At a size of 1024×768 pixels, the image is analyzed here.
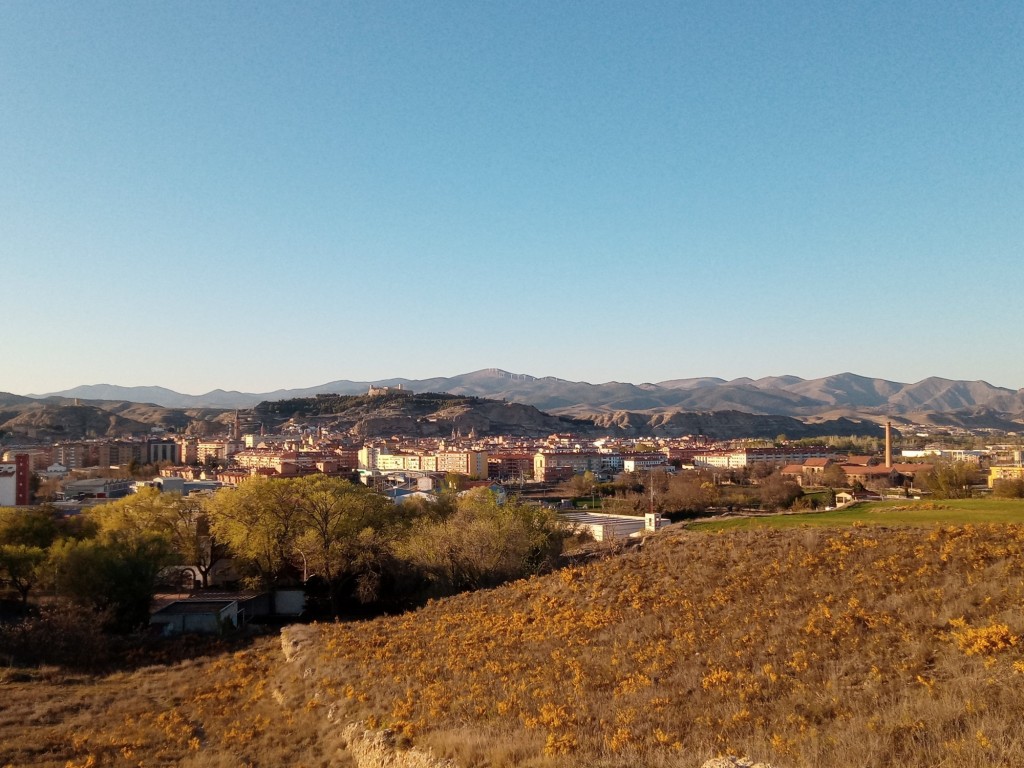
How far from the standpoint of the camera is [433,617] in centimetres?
1712

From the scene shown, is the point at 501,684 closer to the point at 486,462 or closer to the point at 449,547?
the point at 449,547

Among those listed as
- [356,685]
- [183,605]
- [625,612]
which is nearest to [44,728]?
[356,685]

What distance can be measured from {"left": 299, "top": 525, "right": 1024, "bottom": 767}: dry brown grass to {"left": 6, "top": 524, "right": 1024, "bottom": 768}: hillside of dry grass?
33 millimetres

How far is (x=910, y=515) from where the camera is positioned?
62.2ft

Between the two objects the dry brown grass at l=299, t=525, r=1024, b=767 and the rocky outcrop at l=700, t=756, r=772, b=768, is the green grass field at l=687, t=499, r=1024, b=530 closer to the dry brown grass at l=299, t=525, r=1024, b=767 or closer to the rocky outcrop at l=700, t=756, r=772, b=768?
the dry brown grass at l=299, t=525, r=1024, b=767

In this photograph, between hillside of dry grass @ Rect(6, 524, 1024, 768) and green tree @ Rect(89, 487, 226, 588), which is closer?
hillside of dry grass @ Rect(6, 524, 1024, 768)

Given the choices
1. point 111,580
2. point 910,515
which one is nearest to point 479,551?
A: point 111,580

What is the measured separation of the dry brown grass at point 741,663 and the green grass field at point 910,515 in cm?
342

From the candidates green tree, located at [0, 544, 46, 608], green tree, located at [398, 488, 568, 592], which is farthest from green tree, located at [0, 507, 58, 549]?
green tree, located at [398, 488, 568, 592]

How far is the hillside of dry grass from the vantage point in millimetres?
6973

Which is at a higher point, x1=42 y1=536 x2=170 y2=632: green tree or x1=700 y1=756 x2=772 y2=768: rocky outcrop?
x1=700 y1=756 x2=772 y2=768: rocky outcrop

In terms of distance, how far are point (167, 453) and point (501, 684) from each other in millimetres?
119522

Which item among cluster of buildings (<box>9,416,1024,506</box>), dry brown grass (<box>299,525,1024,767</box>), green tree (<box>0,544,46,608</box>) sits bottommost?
cluster of buildings (<box>9,416,1024,506</box>)

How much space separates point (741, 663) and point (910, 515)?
12103mm
